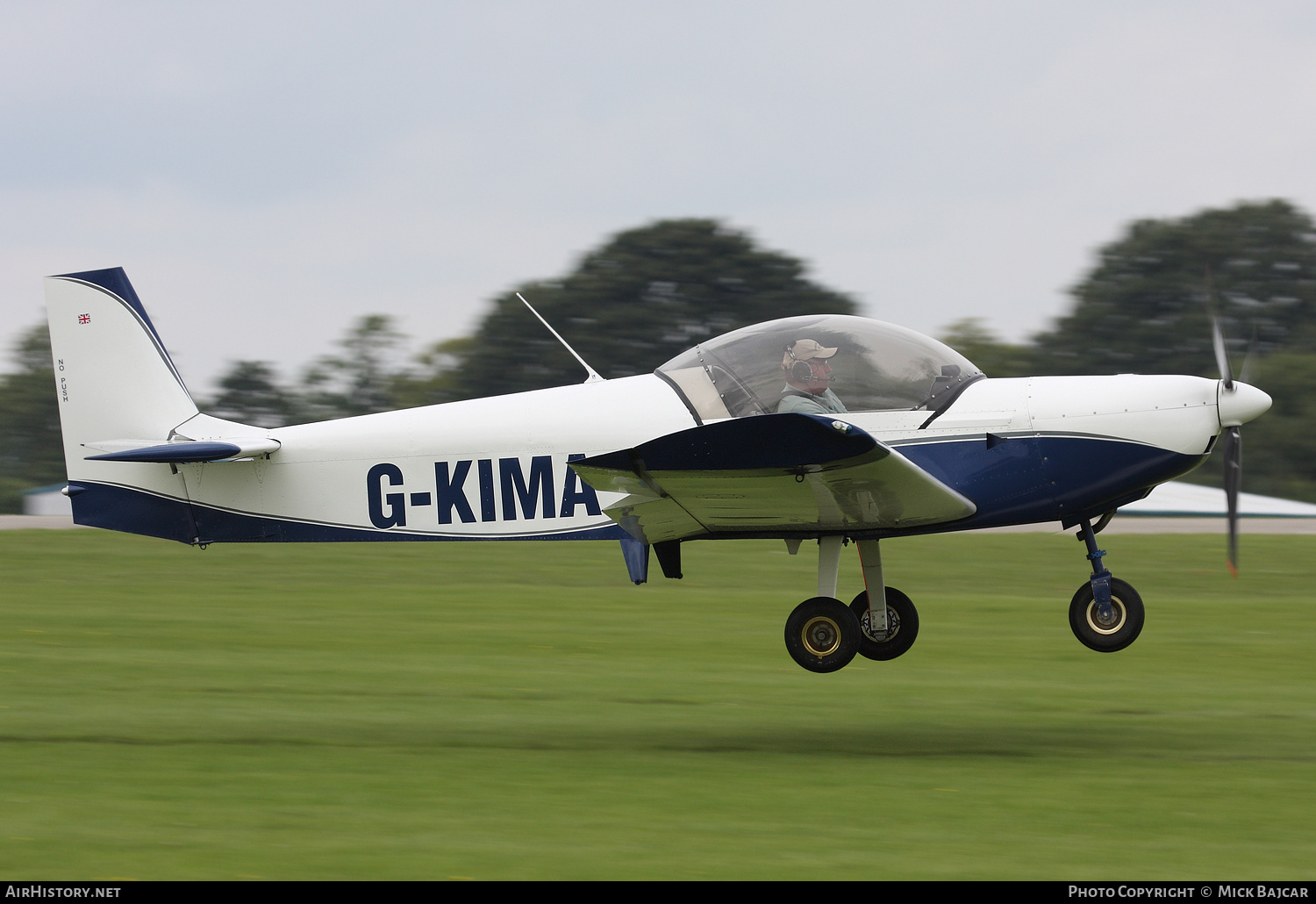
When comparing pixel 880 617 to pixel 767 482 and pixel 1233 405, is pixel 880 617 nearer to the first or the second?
pixel 767 482

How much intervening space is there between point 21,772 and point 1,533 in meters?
22.0

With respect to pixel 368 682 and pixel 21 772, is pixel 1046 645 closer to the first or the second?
pixel 368 682

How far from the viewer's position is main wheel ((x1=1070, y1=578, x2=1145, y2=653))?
9.39 metres

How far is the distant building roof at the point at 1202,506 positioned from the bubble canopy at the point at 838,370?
2429 centimetres

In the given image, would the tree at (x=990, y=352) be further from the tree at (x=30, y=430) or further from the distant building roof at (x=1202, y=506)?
the tree at (x=30, y=430)

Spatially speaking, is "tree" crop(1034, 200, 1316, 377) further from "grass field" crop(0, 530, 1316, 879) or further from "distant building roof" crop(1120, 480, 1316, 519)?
"grass field" crop(0, 530, 1316, 879)

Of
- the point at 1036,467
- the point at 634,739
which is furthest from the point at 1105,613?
the point at 634,739

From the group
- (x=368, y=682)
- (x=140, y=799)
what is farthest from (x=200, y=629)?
(x=140, y=799)

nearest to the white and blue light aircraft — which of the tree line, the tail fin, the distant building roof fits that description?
the tail fin

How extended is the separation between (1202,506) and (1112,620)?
82.7 feet

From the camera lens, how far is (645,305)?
55.3 metres

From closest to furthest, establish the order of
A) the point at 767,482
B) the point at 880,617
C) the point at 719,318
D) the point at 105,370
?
the point at 767,482 < the point at 880,617 < the point at 105,370 < the point at 719,318
